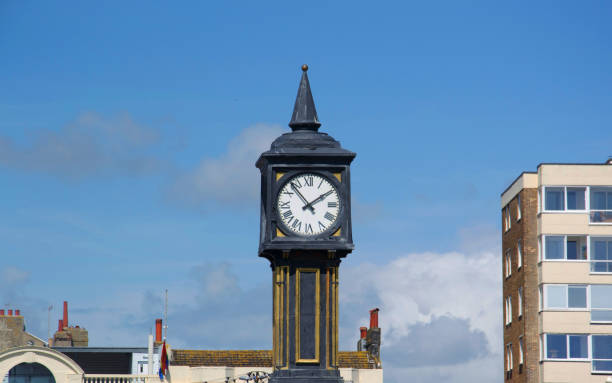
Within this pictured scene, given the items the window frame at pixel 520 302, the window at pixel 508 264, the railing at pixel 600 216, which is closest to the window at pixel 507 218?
the window at pixel 508 264

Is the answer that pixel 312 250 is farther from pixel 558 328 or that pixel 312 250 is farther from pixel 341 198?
pixel 558 328

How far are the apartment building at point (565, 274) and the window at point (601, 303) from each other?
5 cm

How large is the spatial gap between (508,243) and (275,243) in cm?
4887

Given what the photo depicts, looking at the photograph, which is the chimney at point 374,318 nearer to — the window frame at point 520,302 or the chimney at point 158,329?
the window frame at point 520,302

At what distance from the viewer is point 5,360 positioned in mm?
74500

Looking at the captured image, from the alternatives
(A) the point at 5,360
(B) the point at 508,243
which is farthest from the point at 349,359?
(A) the point at 5,360

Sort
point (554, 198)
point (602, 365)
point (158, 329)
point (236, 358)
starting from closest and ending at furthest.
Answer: point (602, 365)
point (554, 198)
point (236, 358)
point (158, 329)

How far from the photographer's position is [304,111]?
39375 mm

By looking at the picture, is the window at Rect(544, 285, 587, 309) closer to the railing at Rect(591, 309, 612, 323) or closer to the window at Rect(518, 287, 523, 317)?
the railing at Rect(591, 309, 612, 323)

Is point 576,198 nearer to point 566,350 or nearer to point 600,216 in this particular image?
point 600,216

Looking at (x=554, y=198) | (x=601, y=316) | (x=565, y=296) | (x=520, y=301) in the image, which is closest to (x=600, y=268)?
(x=565, y=296)

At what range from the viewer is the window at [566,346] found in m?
78.7

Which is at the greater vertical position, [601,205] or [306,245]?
[601,205]

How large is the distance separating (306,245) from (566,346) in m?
43.8
